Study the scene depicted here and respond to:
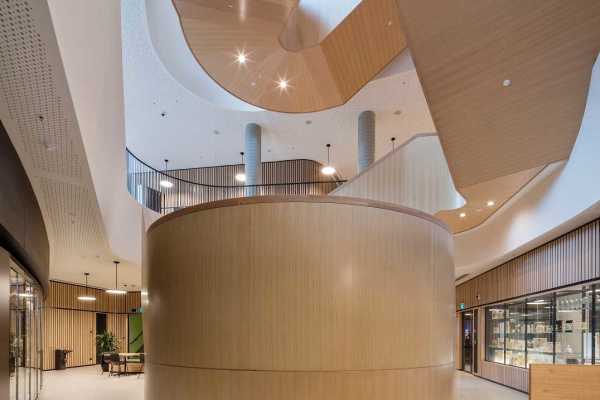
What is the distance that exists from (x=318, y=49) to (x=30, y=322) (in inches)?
319

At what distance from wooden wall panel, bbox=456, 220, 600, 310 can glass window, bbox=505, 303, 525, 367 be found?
376mm

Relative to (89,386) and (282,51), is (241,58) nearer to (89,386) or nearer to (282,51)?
(282,51)

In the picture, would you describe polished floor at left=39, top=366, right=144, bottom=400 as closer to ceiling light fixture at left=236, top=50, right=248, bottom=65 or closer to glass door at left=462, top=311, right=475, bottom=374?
ceiling light fixture at left=236, top=50, right=248, bottom=65

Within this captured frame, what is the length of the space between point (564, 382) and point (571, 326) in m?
3.73

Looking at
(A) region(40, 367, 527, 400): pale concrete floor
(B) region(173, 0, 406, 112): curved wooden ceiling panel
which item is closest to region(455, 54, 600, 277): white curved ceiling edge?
(A) region(40, 367, 527, 400): pale concrete floor

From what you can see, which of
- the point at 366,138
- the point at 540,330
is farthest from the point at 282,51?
the point at 540,330

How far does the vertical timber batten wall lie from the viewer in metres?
7.05

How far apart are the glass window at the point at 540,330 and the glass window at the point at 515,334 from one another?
1.09ft

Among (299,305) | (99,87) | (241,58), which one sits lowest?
(299,305)

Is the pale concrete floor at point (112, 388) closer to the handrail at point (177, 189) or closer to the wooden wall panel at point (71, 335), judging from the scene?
the wooden wall panel at point (71, 335)

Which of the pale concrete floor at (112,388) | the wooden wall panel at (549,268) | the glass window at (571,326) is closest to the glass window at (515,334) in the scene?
the wooden wall panel at (549,268)

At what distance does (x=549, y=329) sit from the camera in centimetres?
902

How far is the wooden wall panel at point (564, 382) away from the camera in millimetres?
5137

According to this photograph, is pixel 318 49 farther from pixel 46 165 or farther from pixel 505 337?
pixel 505 337
